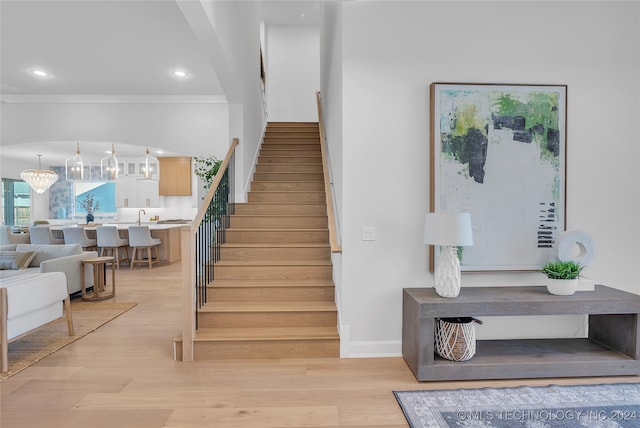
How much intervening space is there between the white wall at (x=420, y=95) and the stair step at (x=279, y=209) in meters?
1.82

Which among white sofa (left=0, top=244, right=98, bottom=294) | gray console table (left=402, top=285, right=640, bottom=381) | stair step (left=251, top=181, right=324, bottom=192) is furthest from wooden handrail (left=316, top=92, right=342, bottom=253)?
white sofa (left=0, top=244, right=98, bottom=294)

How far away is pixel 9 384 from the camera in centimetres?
267

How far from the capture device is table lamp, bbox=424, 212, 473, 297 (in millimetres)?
2629

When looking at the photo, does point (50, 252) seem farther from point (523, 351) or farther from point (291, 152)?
point (523, 351)

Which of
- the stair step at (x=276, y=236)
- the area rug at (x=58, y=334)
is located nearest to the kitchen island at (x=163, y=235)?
the area rug at (x=58, y=334)

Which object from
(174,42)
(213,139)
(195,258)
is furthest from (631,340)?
(213,139)

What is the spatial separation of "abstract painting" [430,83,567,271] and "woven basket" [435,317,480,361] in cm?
56

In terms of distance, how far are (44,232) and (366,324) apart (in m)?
6.73

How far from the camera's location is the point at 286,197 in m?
5.11

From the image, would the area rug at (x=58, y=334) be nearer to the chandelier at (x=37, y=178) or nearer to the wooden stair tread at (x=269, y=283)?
the wooden stair tread at (x=269, y=283)

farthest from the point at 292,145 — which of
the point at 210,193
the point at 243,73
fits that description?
A: the point at 210,193

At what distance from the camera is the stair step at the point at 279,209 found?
4.88 meters

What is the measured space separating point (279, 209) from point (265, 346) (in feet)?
7.13

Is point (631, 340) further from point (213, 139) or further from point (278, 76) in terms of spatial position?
point (278, 76)
